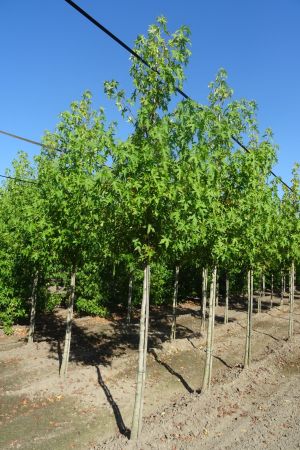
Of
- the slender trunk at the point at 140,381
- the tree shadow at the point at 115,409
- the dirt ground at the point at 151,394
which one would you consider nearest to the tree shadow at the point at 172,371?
the dirt ground at the point at 151,394

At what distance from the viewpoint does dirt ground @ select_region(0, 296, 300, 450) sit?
25.1 ft

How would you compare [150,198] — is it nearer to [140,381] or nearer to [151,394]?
[140,381]

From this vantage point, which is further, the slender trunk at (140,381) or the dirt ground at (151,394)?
the dirt ground at (151,394)

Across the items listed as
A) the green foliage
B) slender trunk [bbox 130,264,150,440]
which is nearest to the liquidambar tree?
the green foliage

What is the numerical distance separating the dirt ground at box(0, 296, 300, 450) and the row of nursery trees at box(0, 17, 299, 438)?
909 mm

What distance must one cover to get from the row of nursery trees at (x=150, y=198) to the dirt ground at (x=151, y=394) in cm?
91

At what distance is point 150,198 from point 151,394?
6371mm

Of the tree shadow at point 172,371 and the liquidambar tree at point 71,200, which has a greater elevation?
the liquidambar tree at point 71,200

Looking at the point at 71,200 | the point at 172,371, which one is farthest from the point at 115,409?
the point at 71,200

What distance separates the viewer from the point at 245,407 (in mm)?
9250

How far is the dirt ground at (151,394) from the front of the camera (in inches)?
301

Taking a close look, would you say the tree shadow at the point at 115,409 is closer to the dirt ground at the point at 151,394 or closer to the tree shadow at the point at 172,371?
the dirt ground at the point at 151,394

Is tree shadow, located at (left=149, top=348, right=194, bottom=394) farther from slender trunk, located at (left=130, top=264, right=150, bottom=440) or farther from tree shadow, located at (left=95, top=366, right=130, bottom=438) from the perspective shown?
slender trunk, located at (left=130, top=264, right=150, bottom=440)

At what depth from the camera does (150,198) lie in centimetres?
696
